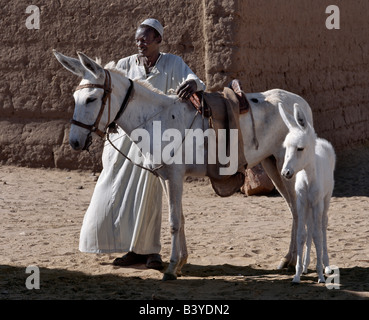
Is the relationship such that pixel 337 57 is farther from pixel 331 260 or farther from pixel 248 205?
pixel 331 260

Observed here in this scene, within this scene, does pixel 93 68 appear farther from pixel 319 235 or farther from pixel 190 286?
pixel 319 235

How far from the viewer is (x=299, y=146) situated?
18.2 ft

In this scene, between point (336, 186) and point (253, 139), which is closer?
point (253, 139)

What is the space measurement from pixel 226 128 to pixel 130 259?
1.52 m

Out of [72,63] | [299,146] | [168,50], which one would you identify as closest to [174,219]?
[299,146]

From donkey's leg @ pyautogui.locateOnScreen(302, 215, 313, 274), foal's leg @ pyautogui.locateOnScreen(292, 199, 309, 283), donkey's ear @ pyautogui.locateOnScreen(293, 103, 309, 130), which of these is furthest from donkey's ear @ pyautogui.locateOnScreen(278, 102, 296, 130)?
donkey's leg @ pyautogui.locateOnScreen(302, 215, 313, 274)

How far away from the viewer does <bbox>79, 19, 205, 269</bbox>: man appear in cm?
645

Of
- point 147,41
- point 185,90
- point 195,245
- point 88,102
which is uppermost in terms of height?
point 147,41

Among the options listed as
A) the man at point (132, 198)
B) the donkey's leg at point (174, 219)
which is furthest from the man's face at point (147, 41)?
the donkey's leg at point (174, 219)

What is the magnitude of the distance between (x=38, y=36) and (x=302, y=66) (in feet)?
13.0

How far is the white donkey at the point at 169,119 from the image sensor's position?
5621mm

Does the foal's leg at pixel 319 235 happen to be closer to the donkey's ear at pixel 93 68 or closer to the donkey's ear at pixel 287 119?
the donkey's ear at pixel 287 119

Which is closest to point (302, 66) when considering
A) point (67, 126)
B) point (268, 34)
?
point (268, 34)

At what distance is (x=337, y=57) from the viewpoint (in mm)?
12242
